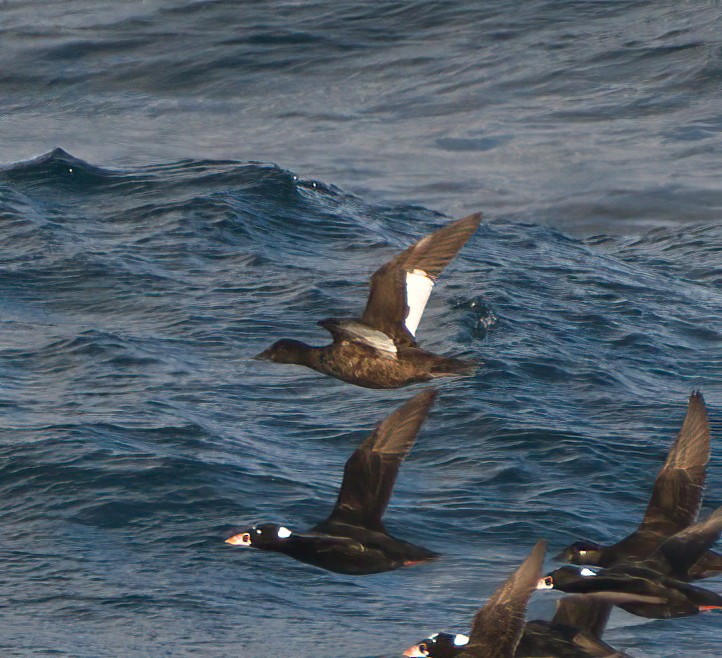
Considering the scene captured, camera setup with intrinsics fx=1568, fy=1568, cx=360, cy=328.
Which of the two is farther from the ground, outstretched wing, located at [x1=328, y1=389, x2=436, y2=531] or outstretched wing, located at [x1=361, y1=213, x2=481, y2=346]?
outstretched wing, located at [x1=361, y1=213, x2=481, y2=346]

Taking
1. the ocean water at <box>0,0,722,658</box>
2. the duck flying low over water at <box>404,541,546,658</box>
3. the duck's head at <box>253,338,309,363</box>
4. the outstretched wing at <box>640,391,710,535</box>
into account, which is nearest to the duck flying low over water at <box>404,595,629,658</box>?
the duck flying low over water at <box>404,541,546,658</box>

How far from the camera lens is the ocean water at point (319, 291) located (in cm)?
1403

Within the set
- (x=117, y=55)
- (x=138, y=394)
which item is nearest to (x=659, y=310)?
(x=138, y=394)

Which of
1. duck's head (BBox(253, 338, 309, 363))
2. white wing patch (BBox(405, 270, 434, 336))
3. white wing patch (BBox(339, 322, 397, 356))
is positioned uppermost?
white wing patch (BBox(405, 270, 434, 336))

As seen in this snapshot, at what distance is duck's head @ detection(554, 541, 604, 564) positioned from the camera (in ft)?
39.1

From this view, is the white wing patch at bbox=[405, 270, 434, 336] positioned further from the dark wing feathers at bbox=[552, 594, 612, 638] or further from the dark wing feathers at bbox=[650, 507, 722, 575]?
the dark wing feathers at bbox=[650, 507, 722, 575]

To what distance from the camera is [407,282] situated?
11180 mm

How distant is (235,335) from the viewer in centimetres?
1902

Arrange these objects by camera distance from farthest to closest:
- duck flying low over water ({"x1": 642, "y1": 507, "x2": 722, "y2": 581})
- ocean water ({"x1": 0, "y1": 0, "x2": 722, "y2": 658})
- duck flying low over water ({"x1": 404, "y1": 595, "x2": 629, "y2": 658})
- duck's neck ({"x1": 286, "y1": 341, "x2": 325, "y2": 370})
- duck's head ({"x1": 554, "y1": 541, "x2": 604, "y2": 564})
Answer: ocean water ({"x1": 0, "y1": 0, "x2": 722, "y2": 658})
duck's head ({"x1": 554, "y1": 541, "x2": 604, "y2": 564})
duck's neck ({"x1": 286, "y1": 341, "x2": 325, "y2": 370})
duck flying low over water ({"x1": 642, "y1": 507, "x2": 722, "y2": 581})
duck flying low over water ({"x1": 404, "y1": 595, "x2": 629, "y2": 658})

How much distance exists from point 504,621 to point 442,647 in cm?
70

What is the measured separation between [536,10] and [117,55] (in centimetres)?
789

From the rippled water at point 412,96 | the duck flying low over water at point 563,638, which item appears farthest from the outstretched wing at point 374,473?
the rippled water at point 412,96

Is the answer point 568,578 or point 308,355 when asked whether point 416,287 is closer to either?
point 308,355

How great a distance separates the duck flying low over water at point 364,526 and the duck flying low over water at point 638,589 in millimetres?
1015
